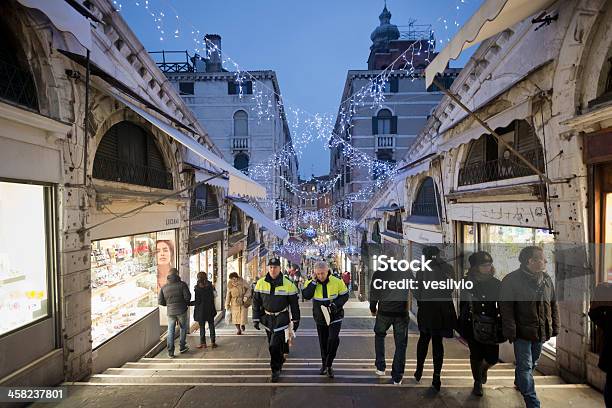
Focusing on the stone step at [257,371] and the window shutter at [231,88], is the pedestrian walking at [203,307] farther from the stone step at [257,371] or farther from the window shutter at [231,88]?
the window shutter at [231,88]

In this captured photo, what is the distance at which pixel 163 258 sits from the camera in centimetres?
870

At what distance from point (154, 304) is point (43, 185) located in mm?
4402

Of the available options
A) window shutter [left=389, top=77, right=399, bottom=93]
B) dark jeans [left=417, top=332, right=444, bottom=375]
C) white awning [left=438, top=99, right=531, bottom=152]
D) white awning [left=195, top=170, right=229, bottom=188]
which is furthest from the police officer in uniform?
window shutter [left=389, top=77, right=399, bottom=93]

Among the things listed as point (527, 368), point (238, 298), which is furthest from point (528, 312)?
point (238, 298)

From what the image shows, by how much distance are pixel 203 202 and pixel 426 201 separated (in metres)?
7.99

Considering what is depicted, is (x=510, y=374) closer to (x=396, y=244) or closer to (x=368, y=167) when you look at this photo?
(x=396, y=244)

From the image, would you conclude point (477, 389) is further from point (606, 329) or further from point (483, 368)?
point (606, 329)

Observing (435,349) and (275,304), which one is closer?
(435,349)

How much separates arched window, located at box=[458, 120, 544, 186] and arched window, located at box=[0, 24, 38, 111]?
762 cm

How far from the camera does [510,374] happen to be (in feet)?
16.3

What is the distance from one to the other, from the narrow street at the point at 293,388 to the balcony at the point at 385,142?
26397mm

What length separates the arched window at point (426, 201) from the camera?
1163 cm

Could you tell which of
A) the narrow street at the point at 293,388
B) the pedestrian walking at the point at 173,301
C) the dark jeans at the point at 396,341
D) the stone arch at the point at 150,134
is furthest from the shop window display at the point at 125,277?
the dark jeans at the point at 396,341

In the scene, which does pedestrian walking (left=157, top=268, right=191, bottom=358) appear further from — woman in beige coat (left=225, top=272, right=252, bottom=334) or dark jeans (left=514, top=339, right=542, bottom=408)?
dark jeans (left=514, top=339, right=542, bottom=408)
